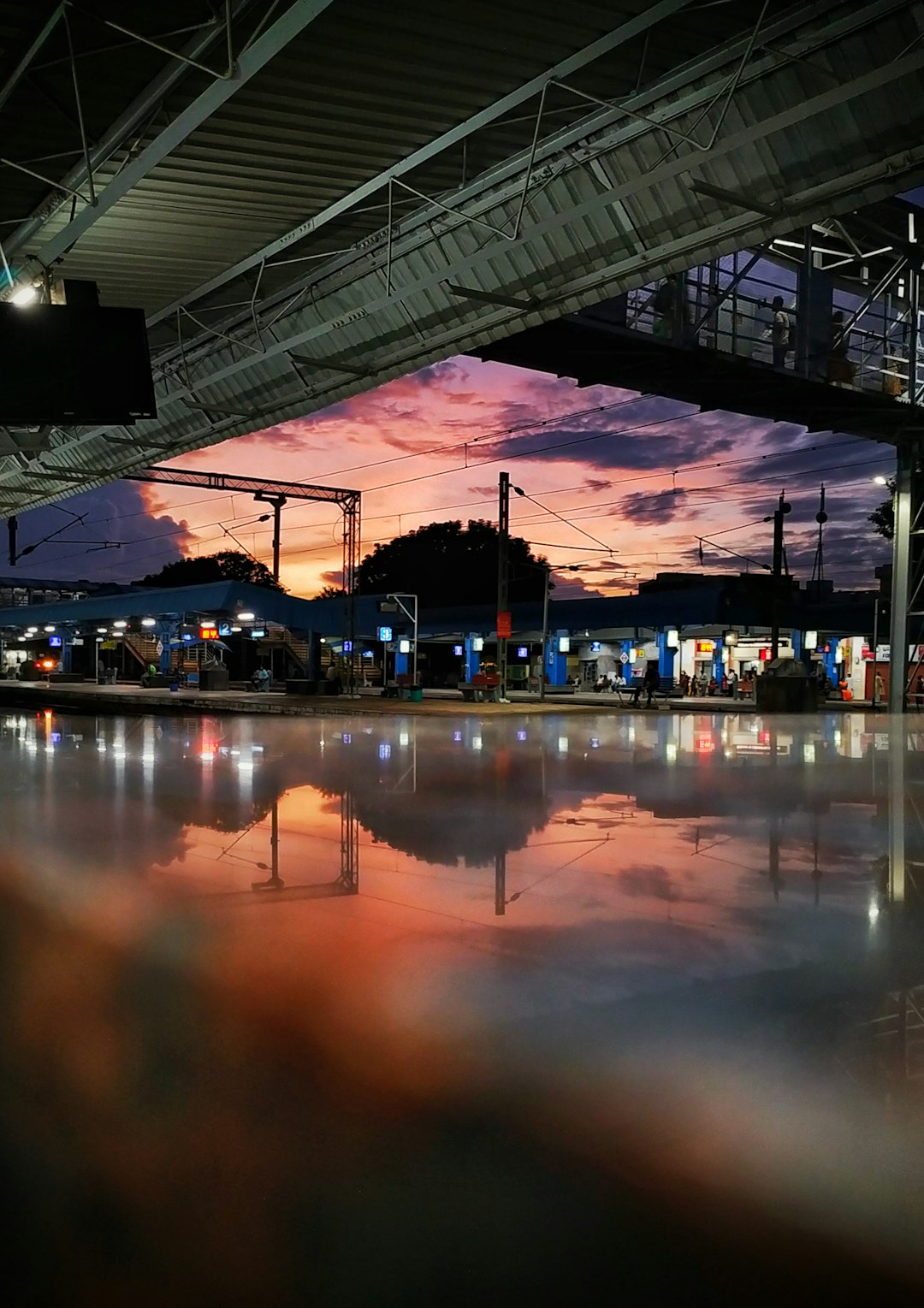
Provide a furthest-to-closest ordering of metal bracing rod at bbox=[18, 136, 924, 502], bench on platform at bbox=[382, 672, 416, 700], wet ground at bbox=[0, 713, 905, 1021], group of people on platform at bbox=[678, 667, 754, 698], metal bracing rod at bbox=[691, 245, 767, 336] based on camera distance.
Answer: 1. group of people on platform at bbox=[678, 667, 754, 698]
2. bench on platform at bbox=[382, 672, 416, 700]
3. metal bracing rod at bbox=[691, 245, 767, 336]
4. metal bracing rod at bbox=[18, 136, 924, 502]
5. wet ground at bbox=[0, 713, 905, 1021]

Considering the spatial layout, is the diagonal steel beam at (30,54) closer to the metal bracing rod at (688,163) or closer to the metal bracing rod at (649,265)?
the metal bracing rod at (688,163)

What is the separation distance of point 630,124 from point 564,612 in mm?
36019

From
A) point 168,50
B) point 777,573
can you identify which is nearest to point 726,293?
point 168,50

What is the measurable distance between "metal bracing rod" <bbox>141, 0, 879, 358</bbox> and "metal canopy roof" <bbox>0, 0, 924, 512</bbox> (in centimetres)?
3

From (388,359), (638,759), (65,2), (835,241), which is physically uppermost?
(835,241)

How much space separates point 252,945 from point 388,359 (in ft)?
36.7

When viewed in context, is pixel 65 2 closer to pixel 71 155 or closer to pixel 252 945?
pixel 71 155

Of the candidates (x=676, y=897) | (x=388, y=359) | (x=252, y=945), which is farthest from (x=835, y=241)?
(x=252, y=945)

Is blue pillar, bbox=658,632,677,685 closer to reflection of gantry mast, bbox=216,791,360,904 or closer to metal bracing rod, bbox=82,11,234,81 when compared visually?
metal bracing rod, bbox=82,11,234,81

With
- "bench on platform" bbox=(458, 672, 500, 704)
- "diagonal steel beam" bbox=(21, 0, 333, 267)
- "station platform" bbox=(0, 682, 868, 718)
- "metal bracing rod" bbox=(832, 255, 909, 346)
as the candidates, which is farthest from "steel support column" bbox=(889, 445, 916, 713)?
"diagonal steel beam" bbox=(21, 0, 333, 267)

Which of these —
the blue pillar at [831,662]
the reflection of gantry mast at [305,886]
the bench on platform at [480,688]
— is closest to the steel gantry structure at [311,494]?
the bench on platform at [480,688]

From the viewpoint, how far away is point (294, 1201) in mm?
2205

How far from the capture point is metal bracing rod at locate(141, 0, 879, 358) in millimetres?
8422

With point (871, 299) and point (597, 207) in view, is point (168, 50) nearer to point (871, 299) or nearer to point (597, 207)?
point (597, 207)
